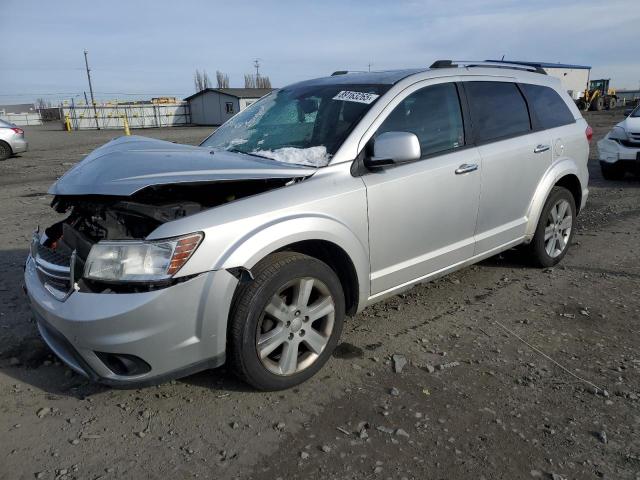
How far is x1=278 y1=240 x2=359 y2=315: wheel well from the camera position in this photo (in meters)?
3.01

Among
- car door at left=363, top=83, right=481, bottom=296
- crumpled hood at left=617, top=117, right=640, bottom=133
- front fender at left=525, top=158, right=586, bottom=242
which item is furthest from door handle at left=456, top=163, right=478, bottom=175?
crumpled hood at left=617, top=117, right=640, bottom=133

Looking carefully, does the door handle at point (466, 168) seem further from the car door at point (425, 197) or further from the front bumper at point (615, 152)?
the front bumper at point (615, 152)

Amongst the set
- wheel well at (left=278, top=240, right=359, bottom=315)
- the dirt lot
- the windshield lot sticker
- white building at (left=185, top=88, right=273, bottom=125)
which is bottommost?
the dirt lot

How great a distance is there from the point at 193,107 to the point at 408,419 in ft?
180

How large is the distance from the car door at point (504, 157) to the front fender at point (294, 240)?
4.30 feet

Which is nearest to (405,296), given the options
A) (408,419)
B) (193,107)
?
(408,419)

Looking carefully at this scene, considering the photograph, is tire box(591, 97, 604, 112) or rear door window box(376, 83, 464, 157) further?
tire box(591, 97, 604, 112)

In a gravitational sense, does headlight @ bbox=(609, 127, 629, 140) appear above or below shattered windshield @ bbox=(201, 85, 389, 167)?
below

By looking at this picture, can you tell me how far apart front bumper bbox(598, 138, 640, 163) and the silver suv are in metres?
6.14

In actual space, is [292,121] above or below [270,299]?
above

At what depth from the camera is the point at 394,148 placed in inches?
121

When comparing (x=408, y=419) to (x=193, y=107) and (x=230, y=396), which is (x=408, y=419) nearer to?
(x=230, y=396)

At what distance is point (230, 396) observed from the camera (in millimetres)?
2908

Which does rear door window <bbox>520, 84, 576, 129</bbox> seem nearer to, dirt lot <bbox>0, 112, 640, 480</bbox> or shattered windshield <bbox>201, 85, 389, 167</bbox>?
dirt lot <bbox>0, 112, 640, 480</bbox>
